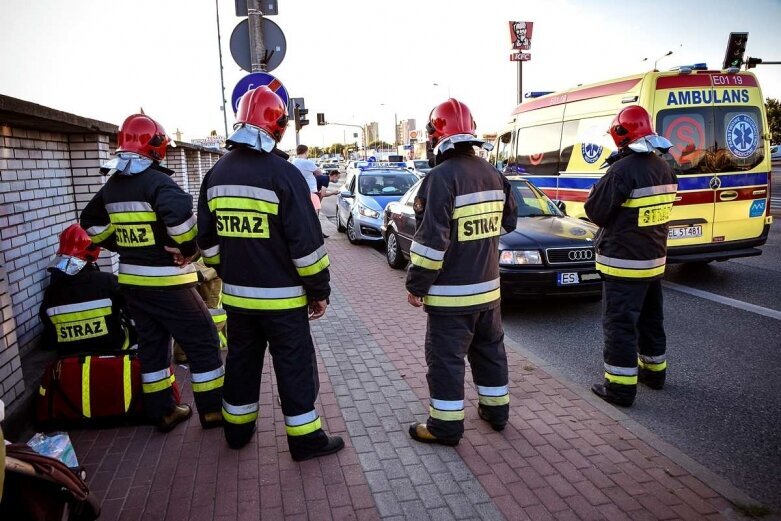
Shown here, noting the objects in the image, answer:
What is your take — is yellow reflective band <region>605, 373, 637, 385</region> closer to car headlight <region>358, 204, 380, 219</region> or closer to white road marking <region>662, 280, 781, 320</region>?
white road marking <region>662, 280, 781, 320</region>

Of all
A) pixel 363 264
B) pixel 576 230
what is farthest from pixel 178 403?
pixel 363 264

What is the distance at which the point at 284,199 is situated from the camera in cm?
296

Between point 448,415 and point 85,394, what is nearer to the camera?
point 448,415

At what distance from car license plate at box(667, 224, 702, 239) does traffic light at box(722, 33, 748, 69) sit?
13.1m

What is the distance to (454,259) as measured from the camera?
3383mm

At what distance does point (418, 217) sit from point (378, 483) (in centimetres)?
164

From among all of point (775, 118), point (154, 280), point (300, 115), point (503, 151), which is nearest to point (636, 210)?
point (154, 280)

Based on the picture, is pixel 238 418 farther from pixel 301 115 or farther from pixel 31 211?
pixel 301 115

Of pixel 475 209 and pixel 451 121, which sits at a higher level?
pixel 451 121

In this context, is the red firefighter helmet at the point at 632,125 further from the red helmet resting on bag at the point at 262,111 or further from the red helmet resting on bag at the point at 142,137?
the red helmet resting on bag at the point at 142,137

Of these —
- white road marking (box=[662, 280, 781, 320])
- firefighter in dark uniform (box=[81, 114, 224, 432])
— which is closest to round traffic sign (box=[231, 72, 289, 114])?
firefighter in dark uniform (box=[81, 114, 224, 432])

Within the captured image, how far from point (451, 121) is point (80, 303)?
3.02m

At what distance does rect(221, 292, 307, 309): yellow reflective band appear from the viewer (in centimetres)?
308

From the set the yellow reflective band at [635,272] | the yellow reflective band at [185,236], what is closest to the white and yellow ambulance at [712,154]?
the yellow reflective band at [635,272]
